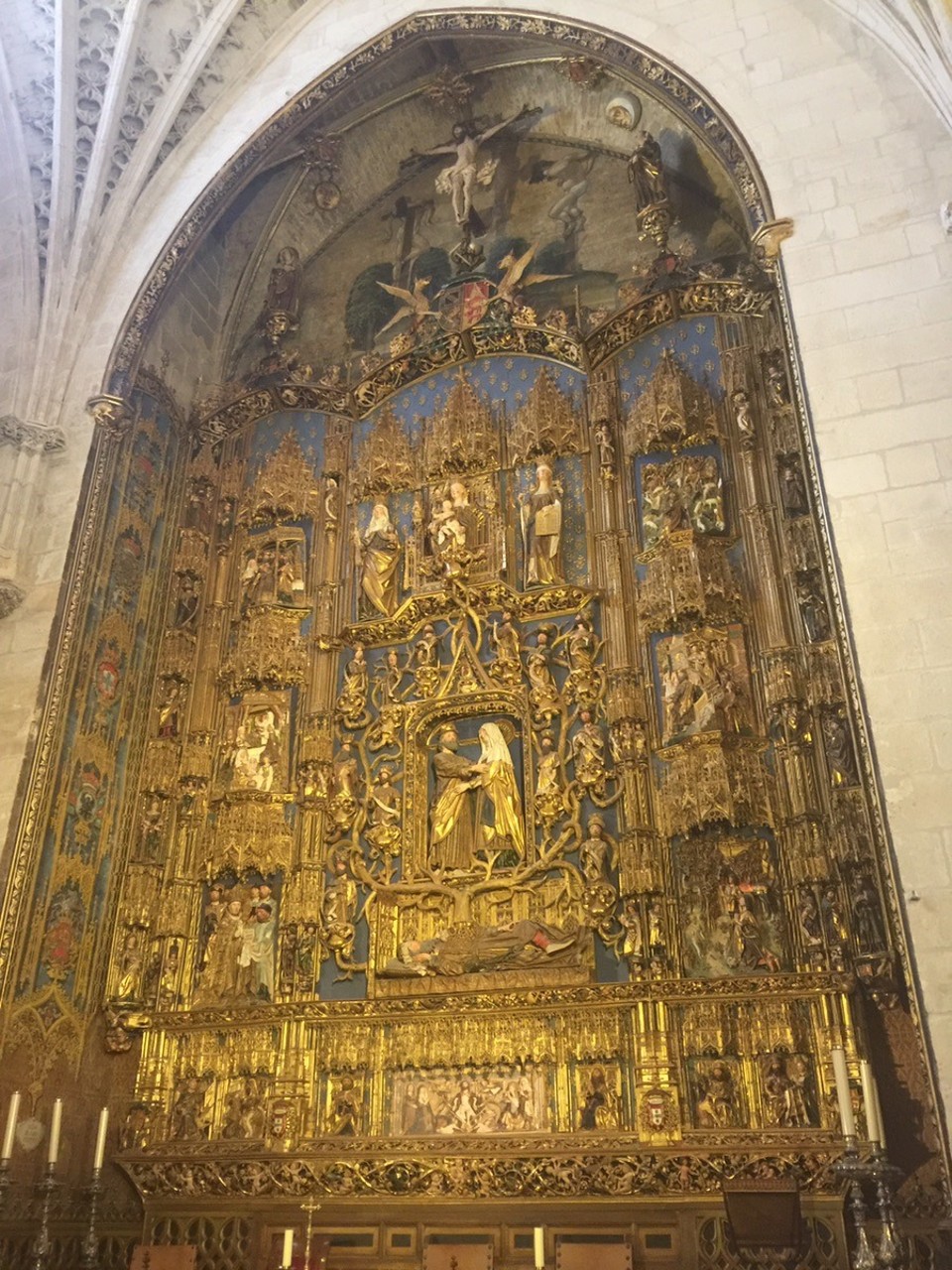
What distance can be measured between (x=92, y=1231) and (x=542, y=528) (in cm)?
710

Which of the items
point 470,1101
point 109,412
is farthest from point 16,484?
point 470,1101

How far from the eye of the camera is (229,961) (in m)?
10.6

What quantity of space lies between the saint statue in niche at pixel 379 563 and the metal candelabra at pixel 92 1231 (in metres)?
5.56

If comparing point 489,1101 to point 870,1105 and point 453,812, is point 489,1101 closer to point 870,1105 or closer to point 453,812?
point 453,812

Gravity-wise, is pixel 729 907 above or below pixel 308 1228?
above

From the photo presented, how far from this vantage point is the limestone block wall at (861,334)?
7.65 metres

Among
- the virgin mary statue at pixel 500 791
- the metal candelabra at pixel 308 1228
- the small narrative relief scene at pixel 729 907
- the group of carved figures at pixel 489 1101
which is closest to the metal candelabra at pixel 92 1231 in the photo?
the group of carved figures at pixel 489 1101

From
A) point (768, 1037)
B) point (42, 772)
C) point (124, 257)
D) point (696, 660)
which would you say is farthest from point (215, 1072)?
point (124, 257)

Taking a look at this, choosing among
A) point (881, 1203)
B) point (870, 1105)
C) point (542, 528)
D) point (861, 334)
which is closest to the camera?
point (881, 1203)

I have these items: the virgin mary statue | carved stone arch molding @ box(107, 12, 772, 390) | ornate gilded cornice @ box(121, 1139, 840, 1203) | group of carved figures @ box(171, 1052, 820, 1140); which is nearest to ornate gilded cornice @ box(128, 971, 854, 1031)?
group of carved figures @ box(171, 1052, 820, 1140)

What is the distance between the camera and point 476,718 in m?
11.1

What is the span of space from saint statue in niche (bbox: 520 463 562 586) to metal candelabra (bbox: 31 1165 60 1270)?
637 centimetres

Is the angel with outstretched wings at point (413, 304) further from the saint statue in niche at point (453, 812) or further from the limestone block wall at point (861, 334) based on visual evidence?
the saint statue in niche at point (453, 812)

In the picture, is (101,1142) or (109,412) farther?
(109,412)
